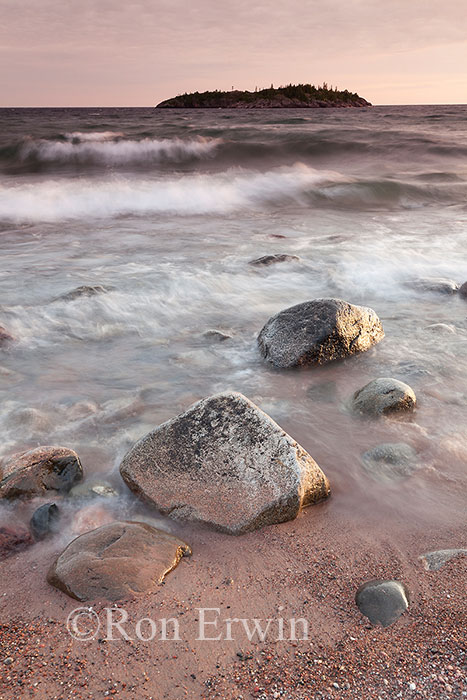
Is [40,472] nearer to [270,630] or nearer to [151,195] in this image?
[270,630]

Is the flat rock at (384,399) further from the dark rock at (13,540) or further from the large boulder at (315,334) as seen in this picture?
the dark rock at (13,540)

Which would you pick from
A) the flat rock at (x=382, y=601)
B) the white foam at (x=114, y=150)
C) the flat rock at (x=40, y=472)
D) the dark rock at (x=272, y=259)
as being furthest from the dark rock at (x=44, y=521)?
the white foam at (x=114, y=150)

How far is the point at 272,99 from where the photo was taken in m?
93.8

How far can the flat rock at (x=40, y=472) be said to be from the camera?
2.46 meters

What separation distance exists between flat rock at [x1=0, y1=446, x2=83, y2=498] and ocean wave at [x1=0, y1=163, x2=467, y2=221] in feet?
27.1

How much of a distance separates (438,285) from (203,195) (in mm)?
7459

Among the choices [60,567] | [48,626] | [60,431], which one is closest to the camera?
[48,626]

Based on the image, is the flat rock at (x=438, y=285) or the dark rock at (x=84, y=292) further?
the flat rock at (x=438, y=285)

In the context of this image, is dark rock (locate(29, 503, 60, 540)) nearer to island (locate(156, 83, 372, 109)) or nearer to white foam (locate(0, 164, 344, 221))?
white foam (locate(0, 164, 344, 221))

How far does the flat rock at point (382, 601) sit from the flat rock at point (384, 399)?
130cm

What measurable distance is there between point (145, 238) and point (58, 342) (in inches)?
168

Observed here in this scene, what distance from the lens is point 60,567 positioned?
6.59 ft

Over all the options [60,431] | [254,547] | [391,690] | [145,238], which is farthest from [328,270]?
[391,690]

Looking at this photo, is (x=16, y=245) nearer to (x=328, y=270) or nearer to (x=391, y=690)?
(x=328, y=270)
